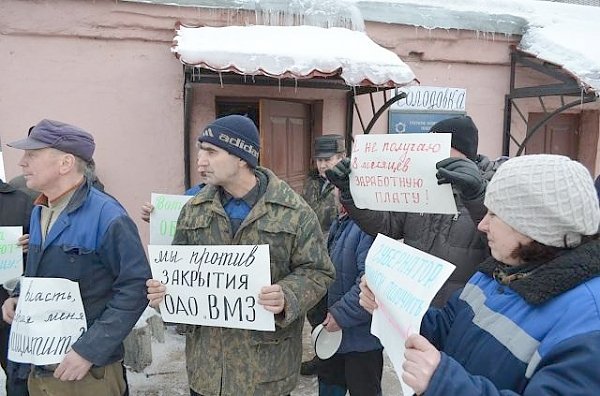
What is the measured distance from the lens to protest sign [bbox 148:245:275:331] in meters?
1.88

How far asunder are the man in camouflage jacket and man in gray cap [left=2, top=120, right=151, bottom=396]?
6.0 inches

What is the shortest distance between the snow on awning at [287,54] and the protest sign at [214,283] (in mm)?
2653

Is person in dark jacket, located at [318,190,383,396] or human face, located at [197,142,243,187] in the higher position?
human face, located at [197,142,243,187]

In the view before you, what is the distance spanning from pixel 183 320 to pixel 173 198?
4.52 feet

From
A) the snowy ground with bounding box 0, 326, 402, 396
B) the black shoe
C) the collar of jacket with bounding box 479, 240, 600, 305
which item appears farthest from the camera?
the black shoe

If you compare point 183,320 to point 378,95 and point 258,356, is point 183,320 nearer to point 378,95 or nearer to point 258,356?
point 258,356

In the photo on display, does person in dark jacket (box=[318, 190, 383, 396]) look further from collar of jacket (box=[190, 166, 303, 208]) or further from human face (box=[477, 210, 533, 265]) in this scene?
human face (box=[477, 210, 533, 265])

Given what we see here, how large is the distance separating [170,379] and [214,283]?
217 centimetres

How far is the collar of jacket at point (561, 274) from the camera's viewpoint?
109cm

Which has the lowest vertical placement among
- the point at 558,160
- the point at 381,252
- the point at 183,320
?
the point at 183,320

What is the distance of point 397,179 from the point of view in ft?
6.37

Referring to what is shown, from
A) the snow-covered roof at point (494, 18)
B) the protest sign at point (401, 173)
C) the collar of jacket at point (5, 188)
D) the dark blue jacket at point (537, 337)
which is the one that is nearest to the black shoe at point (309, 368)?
the protest sign at point (401, 173)

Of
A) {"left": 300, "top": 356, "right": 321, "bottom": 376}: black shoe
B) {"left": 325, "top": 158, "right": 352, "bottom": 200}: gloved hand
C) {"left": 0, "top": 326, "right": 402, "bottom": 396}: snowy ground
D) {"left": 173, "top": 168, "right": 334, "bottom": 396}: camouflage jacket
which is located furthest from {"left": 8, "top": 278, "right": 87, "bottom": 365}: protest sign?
{"left": 300, "top": 356, "right": 321, "bottom": 376}: black shoe

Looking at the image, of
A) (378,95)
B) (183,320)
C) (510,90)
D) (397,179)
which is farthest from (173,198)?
(510,90)
